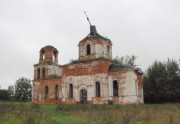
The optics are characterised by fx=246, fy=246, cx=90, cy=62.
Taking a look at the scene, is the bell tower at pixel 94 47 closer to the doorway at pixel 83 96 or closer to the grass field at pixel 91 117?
the doorway at pixel 83 96

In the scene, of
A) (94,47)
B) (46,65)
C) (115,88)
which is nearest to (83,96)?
(115,88)

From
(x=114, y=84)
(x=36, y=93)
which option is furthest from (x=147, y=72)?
(x=36, y=93)

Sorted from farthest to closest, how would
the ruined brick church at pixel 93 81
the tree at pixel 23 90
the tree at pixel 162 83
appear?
the tree at pixel 23 90, the tree at pixel 162 83, the ruined brick church at pixel 93 81

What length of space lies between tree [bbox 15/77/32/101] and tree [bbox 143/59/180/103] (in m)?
36.7

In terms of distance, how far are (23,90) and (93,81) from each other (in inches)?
1615

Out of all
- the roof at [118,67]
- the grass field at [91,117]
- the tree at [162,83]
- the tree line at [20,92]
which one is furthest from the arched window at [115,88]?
the tree line at [20,92]

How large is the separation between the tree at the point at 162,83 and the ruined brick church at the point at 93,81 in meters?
6.41

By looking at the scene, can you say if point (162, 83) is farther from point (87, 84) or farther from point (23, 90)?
point (23, 90)

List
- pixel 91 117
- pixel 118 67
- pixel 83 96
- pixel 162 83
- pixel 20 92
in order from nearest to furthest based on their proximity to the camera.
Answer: pixel 91 117 → pixel 118 67 → pixel 83 96 → pixel 162 83 → pixel 20 92

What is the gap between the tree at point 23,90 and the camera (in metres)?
A: 65.2

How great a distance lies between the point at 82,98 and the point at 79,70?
12.0ft

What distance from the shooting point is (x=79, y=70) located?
3206 centimetres

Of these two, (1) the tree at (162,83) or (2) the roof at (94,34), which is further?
(1) the tree at (162,83)

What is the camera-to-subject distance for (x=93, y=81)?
3080cm
